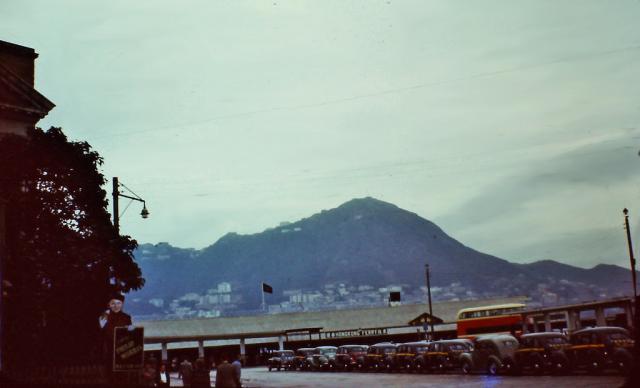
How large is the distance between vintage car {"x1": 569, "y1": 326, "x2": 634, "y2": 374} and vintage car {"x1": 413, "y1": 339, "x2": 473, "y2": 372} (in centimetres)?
776

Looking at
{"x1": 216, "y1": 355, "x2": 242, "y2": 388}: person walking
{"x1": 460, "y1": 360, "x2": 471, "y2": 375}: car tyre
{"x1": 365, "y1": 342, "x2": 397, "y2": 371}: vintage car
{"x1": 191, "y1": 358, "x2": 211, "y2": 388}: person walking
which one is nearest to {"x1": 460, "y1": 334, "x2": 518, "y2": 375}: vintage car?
{"x1": 460, "y1": 360, "x2": 471, "y2": 375}: car tyre

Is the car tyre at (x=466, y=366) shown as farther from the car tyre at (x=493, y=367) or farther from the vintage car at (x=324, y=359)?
the vintage car at (x=324, y=359)

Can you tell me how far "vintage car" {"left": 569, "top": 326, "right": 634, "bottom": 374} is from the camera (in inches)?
1184

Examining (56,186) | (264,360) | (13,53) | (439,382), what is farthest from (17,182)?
(264,360)

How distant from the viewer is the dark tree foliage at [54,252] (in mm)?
28406

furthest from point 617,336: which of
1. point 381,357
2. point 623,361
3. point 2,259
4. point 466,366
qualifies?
point 2,259

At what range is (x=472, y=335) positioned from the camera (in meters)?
57.7

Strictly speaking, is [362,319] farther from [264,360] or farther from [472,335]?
[472,335]

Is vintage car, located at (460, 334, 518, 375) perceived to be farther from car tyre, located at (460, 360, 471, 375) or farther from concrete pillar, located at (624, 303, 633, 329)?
concrete pillar, located at (624, 303, 633, 329)

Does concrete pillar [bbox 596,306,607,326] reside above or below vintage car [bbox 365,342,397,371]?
above

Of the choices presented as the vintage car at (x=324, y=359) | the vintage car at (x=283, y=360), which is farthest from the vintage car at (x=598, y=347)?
the vintage car at (x=283, y=360)

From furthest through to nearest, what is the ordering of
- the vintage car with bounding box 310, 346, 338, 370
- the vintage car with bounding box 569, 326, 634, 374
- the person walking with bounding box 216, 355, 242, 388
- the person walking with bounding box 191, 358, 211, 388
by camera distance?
the vintage car with bounding box 310, 346, 338, 370 → the vintage car with bounding box 569, 326, 634, 374 → the person walking with bounding box 191, 358, 211, 388 → the person walking with bounding box 216, 355, 242, 388

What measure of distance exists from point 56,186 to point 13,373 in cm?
831

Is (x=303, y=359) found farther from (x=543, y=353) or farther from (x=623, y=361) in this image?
(x=623, y=361)
